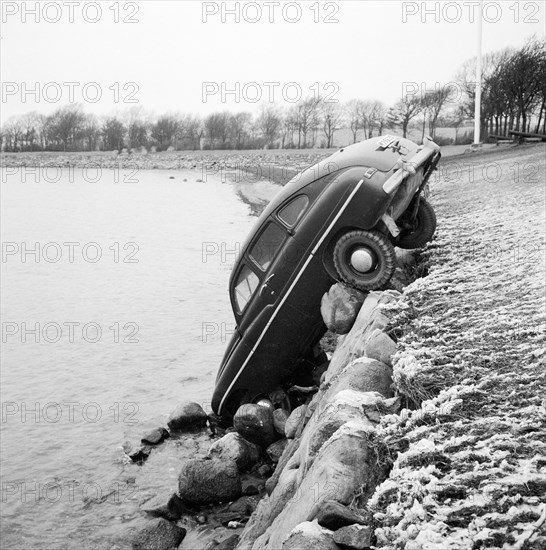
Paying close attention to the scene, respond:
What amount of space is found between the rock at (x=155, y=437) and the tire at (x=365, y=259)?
355cm

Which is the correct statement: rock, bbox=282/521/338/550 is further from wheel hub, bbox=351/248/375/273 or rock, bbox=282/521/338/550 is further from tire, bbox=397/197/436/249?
tire, bbox=397/197/436/249

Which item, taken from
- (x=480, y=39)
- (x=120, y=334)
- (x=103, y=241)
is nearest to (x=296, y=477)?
(x=120, y=334)

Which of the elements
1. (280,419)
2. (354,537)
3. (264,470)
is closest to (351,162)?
(280,419)

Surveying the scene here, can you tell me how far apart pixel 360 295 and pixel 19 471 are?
16.8 feet

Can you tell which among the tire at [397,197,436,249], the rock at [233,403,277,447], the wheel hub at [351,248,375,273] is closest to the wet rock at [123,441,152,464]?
the rock at [233,403,277,447]

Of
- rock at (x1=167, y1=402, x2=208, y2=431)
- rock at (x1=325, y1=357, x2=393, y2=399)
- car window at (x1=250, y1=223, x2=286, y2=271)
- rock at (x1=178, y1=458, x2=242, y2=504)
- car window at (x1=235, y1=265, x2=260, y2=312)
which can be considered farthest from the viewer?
rock at (x1=167, y1=402, x2=208, y2=431)

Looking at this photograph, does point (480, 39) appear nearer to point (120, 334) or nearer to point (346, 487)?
point (120, 334)

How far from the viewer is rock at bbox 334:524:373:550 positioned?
4.55 m

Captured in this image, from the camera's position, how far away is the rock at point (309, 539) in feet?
14.9

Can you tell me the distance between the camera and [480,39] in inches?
1480

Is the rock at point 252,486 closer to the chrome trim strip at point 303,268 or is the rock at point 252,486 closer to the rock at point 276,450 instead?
the rock at point 276,450

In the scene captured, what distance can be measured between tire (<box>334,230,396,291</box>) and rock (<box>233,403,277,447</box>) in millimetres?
2097

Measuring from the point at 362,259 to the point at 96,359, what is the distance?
6.97 m

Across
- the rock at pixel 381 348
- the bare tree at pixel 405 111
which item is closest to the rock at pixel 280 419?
the rock at pixel 381 348
